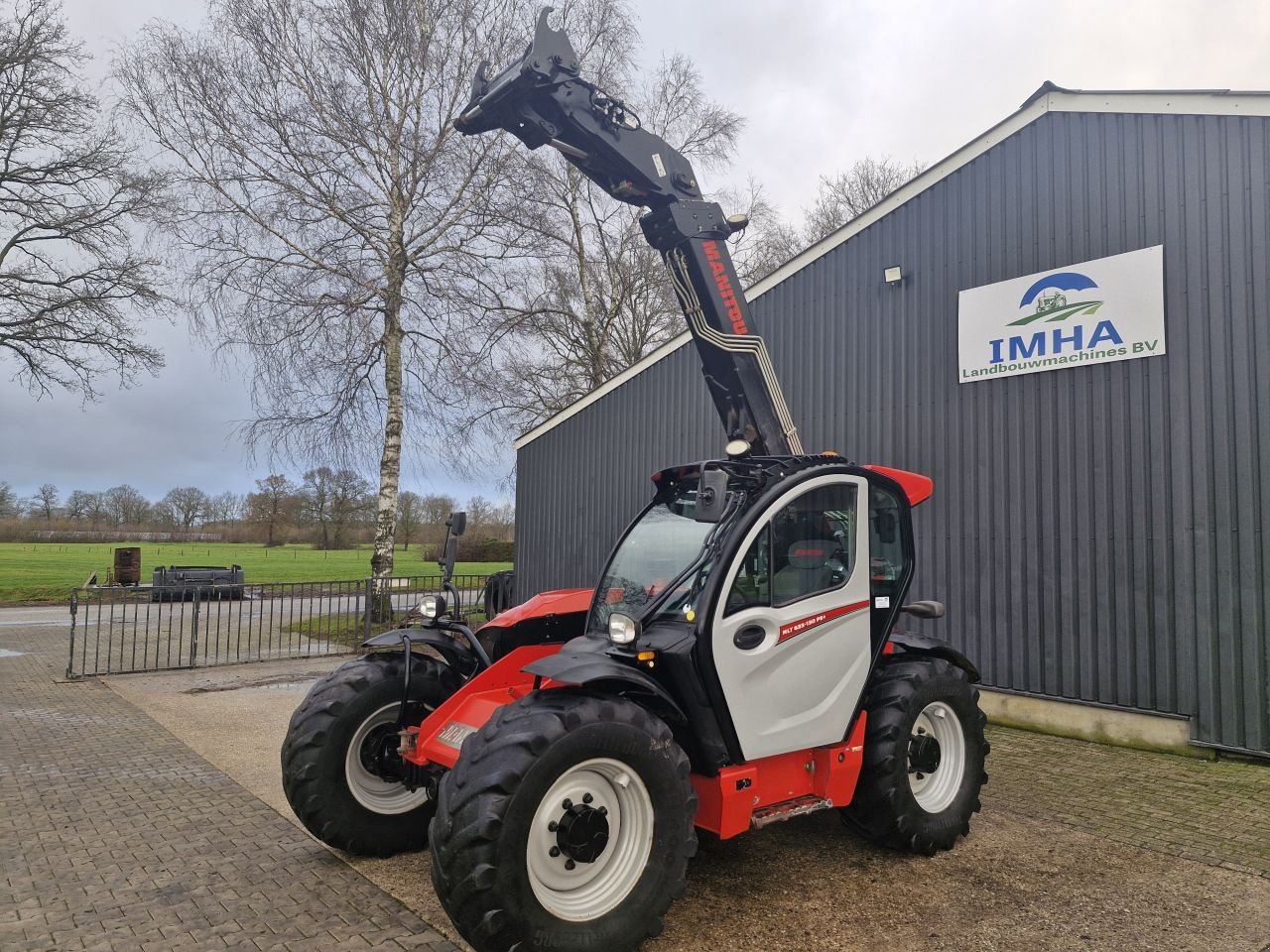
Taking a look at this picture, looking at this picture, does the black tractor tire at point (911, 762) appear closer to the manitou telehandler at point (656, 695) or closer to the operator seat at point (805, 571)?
the manitou telehandler at point (656, 695)

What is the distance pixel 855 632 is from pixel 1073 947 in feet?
5.52

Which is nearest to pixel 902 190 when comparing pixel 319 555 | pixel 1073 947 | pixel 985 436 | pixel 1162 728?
pixel 985 436

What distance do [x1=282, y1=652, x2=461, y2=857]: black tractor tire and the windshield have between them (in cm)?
111

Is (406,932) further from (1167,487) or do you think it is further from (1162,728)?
(1167,487)

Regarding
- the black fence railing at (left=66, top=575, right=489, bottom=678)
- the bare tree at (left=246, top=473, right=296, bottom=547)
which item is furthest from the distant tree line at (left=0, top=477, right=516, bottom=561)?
the black fence railing at (left=66, top=575, right=489, bottom=678)

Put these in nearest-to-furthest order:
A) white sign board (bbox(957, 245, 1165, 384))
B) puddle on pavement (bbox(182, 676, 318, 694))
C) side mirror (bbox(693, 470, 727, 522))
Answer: side mirror (bbox(693, 470, 727, 522))
white sign board (bbox(957, 245, 1165, 384))
puddle on pavement (bbox(182, 676, 318, 694))

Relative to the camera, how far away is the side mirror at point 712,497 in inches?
145

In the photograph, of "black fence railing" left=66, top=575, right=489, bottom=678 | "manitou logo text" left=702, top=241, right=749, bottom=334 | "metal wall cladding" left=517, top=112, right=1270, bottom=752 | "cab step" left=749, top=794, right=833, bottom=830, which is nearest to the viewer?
"cab step" left=749, top=794, right=833, bottom=830

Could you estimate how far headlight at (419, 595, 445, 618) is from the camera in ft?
16.3

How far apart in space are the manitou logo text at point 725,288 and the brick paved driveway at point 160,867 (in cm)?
413

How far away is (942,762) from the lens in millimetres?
5125

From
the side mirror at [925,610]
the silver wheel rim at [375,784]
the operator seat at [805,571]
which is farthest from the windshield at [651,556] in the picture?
the side mirror at [925,610]

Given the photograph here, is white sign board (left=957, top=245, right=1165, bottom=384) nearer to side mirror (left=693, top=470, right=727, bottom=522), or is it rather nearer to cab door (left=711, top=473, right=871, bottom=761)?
cab door (left=711, top=473, right=871, bottom=761)

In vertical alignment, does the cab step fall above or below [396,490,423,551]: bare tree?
below
